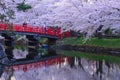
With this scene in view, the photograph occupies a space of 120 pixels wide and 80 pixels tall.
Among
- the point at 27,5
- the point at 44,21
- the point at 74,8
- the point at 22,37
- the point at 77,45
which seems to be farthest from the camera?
the point at 22,37

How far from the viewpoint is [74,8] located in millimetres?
30359

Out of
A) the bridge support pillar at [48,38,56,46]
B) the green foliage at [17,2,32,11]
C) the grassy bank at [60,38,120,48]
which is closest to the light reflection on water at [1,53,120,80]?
the grassy bank at [60,38,120,48]

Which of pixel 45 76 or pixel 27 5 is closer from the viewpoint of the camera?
pixel 45 76

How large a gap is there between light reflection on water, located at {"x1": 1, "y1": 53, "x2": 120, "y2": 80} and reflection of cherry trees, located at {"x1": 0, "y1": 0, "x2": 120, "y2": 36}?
2450mm

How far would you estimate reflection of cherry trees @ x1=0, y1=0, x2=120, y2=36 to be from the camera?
77.2ft

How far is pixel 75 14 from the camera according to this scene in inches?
1165

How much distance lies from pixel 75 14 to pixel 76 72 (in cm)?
925

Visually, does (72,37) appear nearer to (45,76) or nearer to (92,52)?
(92,52)

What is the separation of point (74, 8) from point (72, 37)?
968cm

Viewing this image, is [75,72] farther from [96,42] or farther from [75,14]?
[96,42]

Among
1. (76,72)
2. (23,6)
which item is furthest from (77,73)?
(23,6)

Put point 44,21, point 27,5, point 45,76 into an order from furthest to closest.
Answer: point 27,5 → point 44,21 → point 45,76

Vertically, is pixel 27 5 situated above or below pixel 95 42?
above

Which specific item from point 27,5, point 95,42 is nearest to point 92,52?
point 95,42
